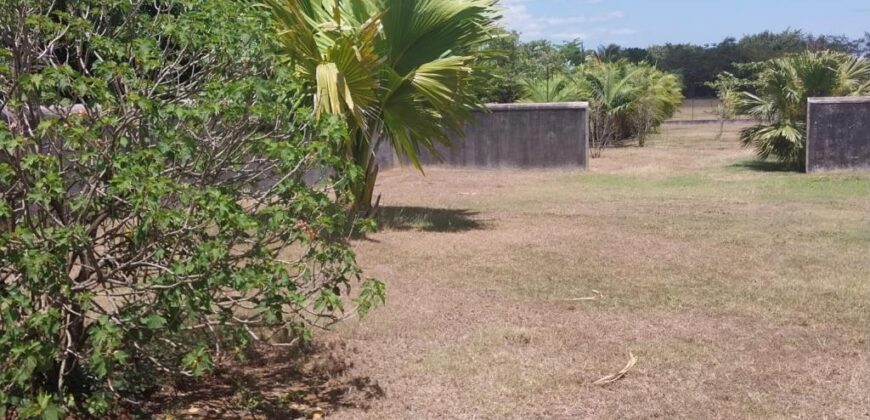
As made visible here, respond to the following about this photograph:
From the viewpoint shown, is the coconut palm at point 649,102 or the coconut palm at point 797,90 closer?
the coconut palm at point 797,90

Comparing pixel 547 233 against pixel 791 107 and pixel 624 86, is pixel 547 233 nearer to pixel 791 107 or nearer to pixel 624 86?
pixel 791 107

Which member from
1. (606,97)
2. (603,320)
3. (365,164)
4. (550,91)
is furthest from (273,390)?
(606,97)

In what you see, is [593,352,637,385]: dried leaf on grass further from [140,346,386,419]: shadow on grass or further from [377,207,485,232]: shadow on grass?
[377,207,485,232]: shadow on grass

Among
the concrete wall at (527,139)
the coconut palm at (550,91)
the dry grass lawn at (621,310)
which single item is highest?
the coconut palm at (550,91)

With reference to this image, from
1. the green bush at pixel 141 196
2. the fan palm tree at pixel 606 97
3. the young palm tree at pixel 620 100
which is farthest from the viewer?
the young palm tree at pixel 620 100

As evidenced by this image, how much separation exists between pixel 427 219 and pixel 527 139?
7.49 meters

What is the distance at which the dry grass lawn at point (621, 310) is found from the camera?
4980 millimetres

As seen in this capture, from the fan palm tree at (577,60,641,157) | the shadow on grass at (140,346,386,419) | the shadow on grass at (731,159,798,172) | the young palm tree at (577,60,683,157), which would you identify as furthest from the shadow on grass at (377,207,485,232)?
the fan palm tree at (577,60,641,157)

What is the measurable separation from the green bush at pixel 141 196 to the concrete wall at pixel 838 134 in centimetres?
1365

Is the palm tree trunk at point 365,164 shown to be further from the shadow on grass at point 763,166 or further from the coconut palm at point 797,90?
the coconut palm at point 797,90

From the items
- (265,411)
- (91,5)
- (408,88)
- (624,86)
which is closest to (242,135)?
(91,5)

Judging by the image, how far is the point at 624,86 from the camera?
24797mm

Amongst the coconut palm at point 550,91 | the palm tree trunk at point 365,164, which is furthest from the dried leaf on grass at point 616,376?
the coconut palm at point 550,91

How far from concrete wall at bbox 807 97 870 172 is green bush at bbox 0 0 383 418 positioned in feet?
44.8
